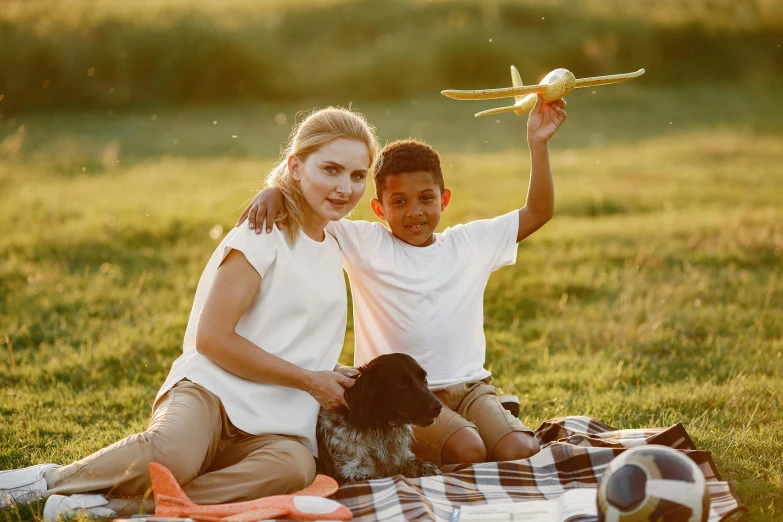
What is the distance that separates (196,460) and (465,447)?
1376 mm

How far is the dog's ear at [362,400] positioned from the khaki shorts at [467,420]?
1.68ft

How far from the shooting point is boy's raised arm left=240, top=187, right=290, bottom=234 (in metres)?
4.50

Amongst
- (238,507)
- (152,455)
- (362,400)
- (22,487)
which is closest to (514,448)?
(362,400)

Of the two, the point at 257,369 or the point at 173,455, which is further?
the point at 257,369

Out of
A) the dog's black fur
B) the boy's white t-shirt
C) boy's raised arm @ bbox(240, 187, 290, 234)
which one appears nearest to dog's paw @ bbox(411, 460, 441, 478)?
the dog's black fur

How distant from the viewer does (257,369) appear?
431 centimetres

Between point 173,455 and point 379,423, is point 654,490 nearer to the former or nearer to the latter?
point 379,423

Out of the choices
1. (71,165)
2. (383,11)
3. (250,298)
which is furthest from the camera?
(383,11)

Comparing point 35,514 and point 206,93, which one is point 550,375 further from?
point 206,93

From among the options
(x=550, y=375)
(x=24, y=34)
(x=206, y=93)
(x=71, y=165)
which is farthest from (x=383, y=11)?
(x=550, y=375)

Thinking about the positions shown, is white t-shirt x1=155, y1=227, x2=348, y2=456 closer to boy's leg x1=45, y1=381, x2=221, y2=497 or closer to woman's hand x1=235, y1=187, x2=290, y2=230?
woman's hand x1=235, y1=187, x2=290, y2=230

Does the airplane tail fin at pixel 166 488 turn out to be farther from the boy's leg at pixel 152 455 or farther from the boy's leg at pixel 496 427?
the boy's leg at pixel 496 427

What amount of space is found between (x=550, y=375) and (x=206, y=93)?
55.8 feet

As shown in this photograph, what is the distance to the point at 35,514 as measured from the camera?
13.0 ft
